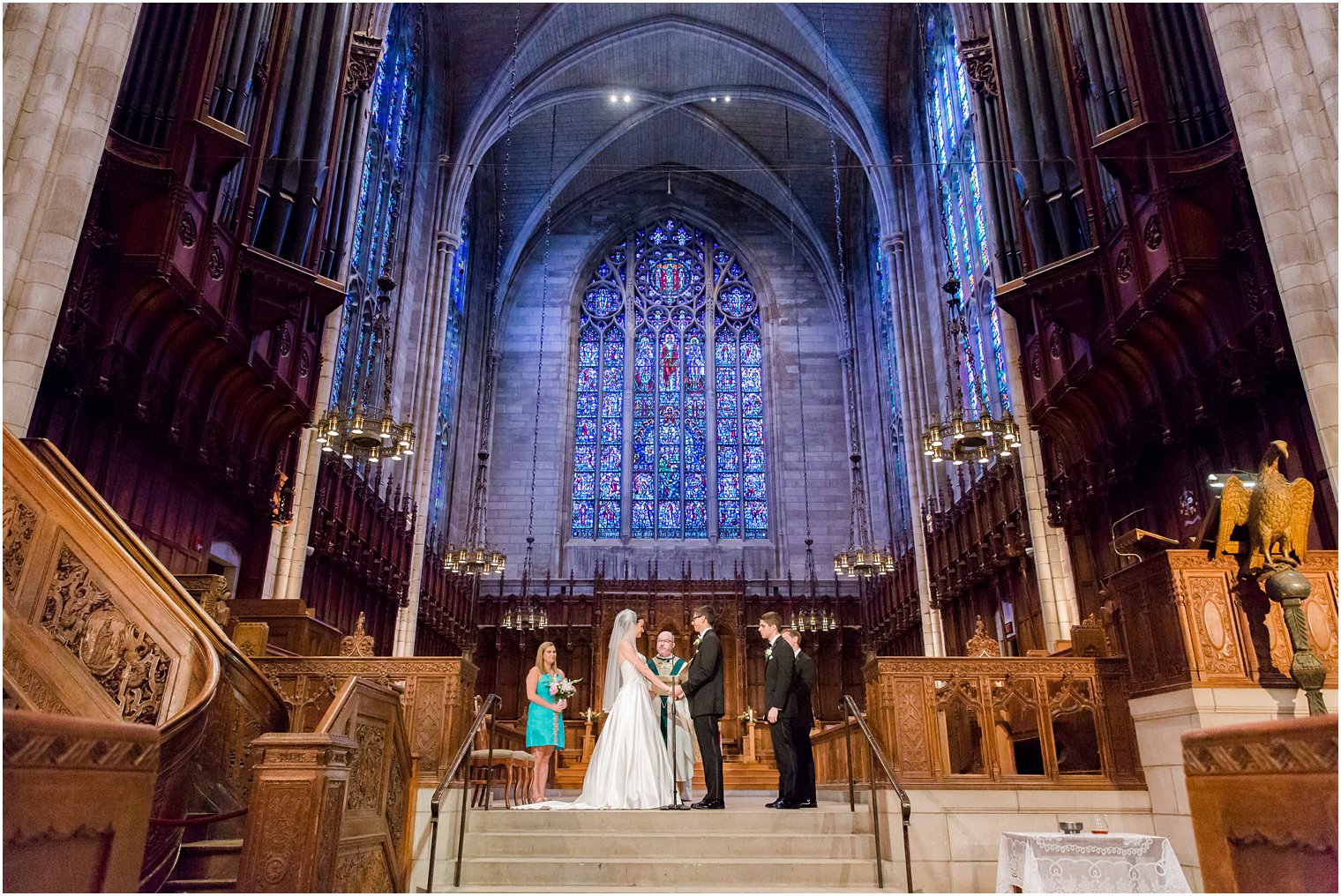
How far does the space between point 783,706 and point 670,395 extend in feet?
59.2

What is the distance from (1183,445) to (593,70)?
18362 millimetres

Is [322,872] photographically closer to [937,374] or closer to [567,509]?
[937,374]

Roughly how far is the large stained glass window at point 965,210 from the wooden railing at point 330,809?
460 inches

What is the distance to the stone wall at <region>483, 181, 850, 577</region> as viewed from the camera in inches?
899

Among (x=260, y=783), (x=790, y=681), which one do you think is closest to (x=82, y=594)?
(x=260, y=783)

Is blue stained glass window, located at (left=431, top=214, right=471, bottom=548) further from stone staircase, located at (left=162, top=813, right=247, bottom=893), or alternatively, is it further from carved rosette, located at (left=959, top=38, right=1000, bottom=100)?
stone staircase, located at (left=162, top=813, right=247, bottom=893)

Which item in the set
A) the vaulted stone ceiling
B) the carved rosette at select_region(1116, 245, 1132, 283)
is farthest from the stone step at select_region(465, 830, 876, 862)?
Result: the vaulted stone ceiling

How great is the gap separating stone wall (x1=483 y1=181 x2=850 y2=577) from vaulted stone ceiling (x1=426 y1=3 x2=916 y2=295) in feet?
3.05

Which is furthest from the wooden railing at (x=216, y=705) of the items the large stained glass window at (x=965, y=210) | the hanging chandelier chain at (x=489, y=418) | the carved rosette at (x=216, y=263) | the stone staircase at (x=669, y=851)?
the large stained glass window at (x=965, y=210)

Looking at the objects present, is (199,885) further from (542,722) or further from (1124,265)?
(1124,265)

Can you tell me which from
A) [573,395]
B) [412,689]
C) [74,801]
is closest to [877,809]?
[412,689]

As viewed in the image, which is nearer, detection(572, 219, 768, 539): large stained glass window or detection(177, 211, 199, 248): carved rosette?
detection(177, 211, 199, 248): carved rosette

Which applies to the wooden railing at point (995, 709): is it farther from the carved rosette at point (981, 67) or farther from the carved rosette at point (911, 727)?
the carved rosette at point (981, 67)

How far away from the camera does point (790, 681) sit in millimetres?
7344
